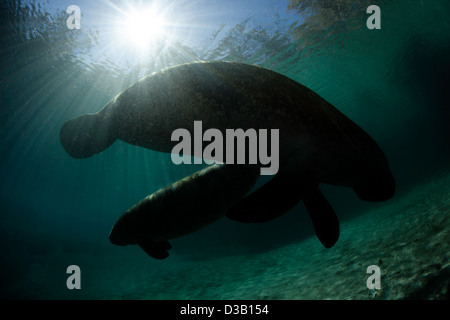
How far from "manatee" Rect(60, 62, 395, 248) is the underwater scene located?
1 centimetres

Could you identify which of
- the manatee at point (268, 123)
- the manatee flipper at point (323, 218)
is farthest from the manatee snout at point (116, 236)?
the manatee flipper at point (323, 218)

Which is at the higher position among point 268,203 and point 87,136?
point 87,136

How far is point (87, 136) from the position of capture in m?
2.16

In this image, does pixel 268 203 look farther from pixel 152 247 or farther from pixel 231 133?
pixel 152 247

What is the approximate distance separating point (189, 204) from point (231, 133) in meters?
1.55

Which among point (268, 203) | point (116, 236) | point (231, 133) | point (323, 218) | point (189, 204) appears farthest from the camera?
point (116, 236)

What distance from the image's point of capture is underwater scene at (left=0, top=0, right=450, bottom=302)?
1.56 meters

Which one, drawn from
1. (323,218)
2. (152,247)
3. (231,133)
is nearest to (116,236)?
(152,247)

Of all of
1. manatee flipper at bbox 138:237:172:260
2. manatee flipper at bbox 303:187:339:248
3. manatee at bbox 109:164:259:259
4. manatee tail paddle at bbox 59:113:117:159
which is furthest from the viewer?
manatee flipper at bbox 138:237:172:260

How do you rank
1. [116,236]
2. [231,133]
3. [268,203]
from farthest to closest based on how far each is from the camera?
[116,236] → [231,133] → [268,203]

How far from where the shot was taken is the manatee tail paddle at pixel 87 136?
206 cm

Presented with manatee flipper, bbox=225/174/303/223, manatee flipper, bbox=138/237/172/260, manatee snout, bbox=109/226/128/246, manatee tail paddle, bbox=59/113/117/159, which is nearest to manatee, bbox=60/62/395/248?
manatee flipper, bbox=225/174/303/223

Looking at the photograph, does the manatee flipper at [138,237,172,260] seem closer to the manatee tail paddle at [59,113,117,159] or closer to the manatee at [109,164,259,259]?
the manatee at [109,164,259,259]

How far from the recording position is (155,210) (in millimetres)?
3008
